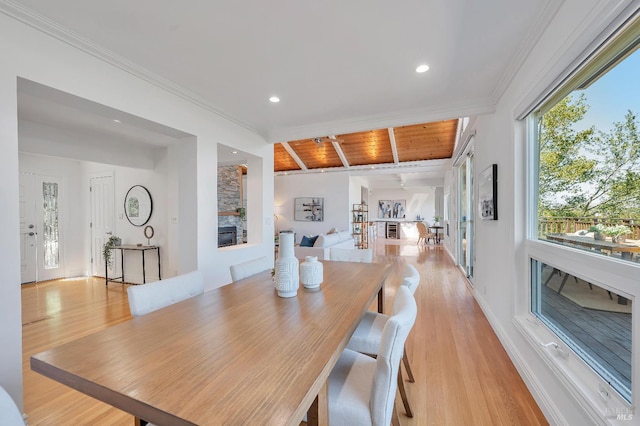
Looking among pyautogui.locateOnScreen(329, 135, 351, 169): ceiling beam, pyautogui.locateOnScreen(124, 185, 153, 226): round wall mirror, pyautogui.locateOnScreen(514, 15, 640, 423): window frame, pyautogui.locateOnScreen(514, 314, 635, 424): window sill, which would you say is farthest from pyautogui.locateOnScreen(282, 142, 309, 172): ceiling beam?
pyautogui.locateOnScreen(514, 314, 635, 424): window sill

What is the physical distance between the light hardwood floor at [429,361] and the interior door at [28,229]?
56 centimetres

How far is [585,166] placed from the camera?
1.49 m

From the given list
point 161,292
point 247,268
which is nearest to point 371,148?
point 247,268

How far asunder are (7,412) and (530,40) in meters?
3.04

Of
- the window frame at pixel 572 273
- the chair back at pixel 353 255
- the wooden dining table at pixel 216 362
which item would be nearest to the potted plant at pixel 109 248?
the chair back at pixel 353 255

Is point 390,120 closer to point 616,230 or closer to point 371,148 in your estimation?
point 616,230

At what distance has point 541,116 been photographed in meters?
1.96

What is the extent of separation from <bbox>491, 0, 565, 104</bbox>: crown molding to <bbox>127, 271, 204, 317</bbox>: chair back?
108 inches

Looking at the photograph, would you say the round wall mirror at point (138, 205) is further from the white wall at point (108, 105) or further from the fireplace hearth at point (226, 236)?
the fireplace hearth at point (226, 236)

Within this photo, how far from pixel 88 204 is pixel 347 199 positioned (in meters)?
6.28

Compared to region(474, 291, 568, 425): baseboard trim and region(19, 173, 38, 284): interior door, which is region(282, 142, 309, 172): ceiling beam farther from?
region(474, 291, 568, 425): baseboard trim

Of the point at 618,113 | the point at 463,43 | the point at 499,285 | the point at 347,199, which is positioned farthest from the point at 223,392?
the point at 347,199

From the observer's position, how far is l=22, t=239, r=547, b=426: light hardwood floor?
5.40 ft

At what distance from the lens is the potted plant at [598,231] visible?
52.8 inches
